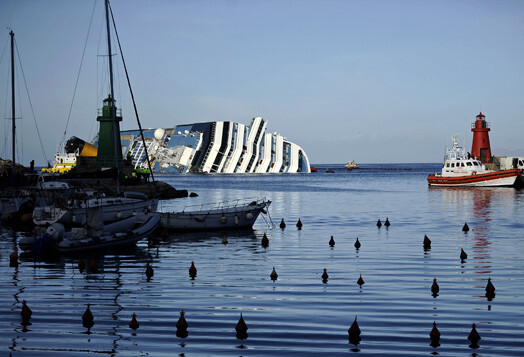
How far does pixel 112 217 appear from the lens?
3575 centimetres

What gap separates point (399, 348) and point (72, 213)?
2539 centimetres

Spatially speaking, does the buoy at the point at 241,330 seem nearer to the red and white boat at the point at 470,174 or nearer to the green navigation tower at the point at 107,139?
the green navigation tower at the point at 107,139

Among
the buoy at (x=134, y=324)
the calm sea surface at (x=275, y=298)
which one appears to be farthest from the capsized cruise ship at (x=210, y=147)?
the buoy at (x=134, y=324)

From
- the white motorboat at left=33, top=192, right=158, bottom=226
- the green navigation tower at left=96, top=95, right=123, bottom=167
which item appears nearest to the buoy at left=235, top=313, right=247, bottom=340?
the white motorboat at left=33, top=192, right=158, bottom=226

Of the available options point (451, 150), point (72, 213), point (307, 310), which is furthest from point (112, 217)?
point (451, 150)

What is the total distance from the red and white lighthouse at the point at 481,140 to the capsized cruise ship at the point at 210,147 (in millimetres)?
89199

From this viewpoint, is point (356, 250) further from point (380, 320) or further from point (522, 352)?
point (522, 352)

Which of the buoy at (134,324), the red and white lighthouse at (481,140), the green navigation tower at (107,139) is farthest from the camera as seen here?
the red and white lighthouse at (481,140)

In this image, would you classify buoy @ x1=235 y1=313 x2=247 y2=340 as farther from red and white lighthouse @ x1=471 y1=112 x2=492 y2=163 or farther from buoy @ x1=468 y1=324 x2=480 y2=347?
red and white lighthouse @ x1=471 y1=112 x2=492 y2=163

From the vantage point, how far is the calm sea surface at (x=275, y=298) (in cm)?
1390

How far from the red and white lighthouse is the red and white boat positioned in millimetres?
6320

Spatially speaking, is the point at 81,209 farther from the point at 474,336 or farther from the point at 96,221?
the point at 474,336

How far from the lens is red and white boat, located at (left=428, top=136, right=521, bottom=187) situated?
82188mm

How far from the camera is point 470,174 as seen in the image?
83938 millimetres
